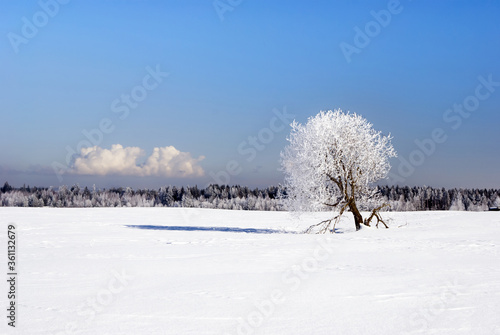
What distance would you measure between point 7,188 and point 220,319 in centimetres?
13873

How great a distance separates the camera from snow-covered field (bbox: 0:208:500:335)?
750 centimetres

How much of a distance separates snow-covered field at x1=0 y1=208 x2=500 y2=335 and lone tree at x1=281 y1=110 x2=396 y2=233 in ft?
30.8

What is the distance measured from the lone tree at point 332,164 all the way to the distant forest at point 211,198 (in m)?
68.0

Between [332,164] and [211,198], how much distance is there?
89.1 m

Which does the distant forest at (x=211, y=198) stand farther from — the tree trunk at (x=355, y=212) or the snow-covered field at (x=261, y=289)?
the snow-covered field at (x=261, y=289)

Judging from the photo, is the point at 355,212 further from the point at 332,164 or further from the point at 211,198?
the point at 211,198

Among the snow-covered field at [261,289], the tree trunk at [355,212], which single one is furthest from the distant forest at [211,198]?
the snow-covered field at [261,289]

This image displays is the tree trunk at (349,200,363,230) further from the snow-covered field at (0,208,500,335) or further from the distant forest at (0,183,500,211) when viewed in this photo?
the distant forest at (0,183,500,211)

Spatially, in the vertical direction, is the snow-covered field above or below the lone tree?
below

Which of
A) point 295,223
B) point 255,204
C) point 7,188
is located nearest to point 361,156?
point 295,223

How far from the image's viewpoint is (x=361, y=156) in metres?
29.9

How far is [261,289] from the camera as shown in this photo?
416 inches

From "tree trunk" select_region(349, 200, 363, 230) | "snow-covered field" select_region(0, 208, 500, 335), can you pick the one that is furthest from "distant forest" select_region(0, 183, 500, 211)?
"snow-covered field" select_region(0, 208, 500, 335)

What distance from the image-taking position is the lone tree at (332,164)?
29.3 metres
